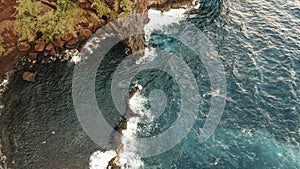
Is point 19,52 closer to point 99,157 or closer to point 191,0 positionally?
point 99,157

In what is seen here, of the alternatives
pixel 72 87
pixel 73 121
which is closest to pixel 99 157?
pixel 73 121

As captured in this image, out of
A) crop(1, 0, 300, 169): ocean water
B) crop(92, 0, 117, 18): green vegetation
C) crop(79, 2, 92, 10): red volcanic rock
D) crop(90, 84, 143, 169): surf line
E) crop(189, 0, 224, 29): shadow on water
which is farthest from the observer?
crop(189, 0, 224, 29): shadow on water

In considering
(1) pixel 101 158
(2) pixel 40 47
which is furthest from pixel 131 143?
(2) pixel 40 47

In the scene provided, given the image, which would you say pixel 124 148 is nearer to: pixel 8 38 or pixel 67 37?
pixel 67 37

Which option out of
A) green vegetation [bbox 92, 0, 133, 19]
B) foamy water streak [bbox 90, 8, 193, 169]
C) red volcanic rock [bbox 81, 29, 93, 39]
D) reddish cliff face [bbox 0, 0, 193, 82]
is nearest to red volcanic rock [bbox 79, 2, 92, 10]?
reddish cliff face [bbox 0, 0, 193, 82]

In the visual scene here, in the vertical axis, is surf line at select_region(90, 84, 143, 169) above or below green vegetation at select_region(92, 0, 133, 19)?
below

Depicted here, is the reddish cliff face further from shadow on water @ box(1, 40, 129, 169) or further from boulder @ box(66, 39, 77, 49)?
shadow on water @ box(1, 40, 129, 169)
